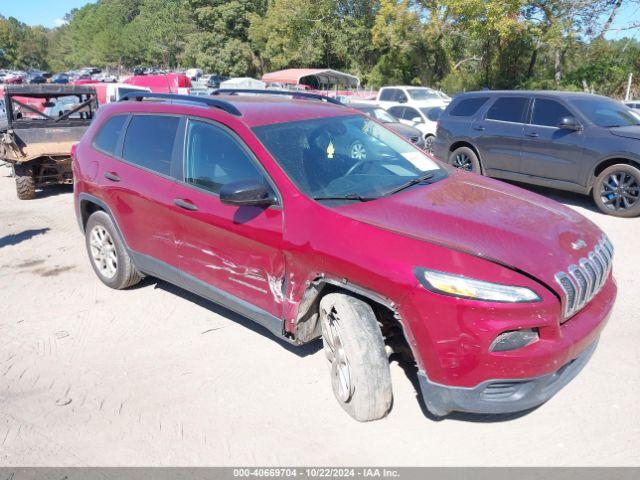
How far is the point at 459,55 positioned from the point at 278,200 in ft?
107

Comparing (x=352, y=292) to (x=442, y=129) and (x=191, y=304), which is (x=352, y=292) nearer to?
(x=191, y=304)

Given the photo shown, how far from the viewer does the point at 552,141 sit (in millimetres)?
8109

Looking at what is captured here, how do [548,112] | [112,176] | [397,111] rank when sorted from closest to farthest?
1. [112,176]
2. [548,112]
3. [397,111]

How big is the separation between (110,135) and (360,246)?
299cm

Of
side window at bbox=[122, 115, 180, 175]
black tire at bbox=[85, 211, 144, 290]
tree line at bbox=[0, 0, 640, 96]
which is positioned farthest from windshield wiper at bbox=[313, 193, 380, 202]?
tree line at bbox=[0, 0, 640, 96]

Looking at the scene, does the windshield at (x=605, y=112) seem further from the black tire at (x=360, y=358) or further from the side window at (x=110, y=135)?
the side window at (x=110, y=135)

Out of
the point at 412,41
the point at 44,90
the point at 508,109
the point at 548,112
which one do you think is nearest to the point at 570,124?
the point at 548,112

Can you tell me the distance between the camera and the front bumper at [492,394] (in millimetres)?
2701

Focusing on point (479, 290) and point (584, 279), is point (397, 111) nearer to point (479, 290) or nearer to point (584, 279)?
point (584, 279)

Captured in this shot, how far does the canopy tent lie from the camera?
76.9ft

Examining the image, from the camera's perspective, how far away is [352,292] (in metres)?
3.11

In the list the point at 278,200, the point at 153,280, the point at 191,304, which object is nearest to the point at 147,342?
the point at 191,304

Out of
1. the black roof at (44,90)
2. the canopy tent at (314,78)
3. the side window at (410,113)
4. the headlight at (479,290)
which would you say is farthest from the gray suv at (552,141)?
the canopy tent at (314,78)

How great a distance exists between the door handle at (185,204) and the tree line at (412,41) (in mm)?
24812
